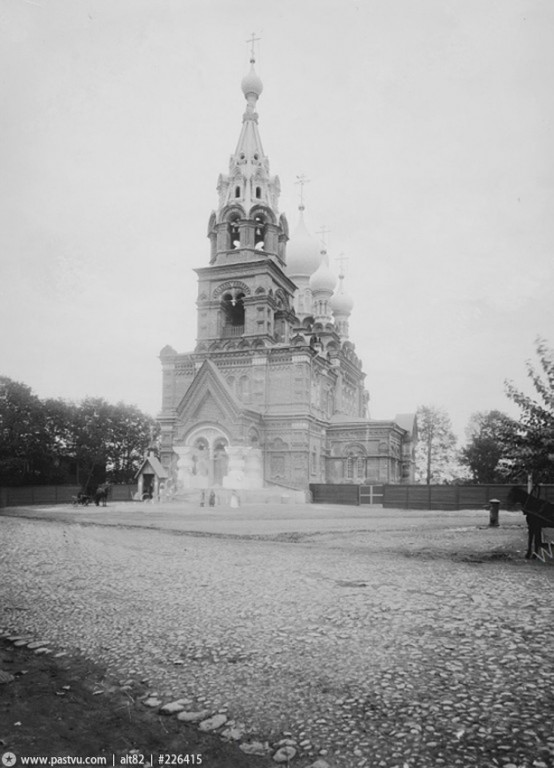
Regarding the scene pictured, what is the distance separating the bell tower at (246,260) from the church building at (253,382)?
0.07 metres

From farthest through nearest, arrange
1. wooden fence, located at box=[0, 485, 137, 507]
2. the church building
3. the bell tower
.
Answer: the bell tower < wooden fence, located at box=[0, 485, 137, 507] < the church building

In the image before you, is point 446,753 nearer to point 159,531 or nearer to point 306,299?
point 159,531

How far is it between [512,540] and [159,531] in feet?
28.5

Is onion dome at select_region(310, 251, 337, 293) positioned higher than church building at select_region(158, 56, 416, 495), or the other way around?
onion dome at select_region(310, 251, 337, 293)

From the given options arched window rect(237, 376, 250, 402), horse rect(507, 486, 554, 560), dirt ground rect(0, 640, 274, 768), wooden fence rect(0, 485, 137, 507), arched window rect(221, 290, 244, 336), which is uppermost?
arched window rect(221, 290, 244, 336)

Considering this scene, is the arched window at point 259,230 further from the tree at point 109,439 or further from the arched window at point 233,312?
the tree at point 109,439

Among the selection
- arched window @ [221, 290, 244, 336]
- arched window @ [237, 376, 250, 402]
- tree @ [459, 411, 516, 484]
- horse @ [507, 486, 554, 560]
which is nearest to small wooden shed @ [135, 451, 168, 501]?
arched window @ [237, 376, 250, 402]

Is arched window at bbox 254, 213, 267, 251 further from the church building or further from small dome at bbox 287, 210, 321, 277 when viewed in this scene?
small dome at bbox 287, 210, 321, 277

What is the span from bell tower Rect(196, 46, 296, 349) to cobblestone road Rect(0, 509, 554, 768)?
2886 centimetres

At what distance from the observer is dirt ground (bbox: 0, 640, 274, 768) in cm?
325

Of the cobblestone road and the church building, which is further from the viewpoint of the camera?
the church building

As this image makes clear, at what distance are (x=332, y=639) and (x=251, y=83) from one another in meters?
43.3

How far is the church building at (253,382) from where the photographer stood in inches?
1358

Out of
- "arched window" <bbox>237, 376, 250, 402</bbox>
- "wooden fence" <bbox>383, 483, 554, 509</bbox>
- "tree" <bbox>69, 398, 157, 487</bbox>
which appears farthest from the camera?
"tree" <bbox>69, 398, 157, 487</bbox>
